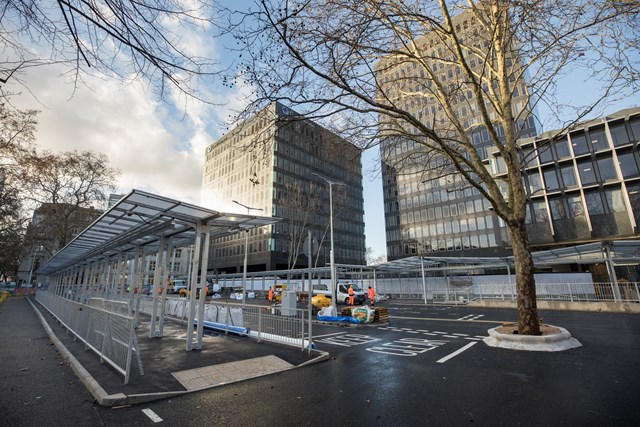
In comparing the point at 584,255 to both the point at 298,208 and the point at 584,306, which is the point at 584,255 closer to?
the point at 584,306

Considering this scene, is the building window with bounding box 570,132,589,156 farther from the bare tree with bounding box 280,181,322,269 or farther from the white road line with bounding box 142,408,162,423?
the white road line with bounding box 142,408,162,423

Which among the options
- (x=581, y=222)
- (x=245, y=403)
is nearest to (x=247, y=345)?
(x=245, y=403)

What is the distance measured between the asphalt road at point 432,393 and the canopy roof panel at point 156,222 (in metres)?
4.65

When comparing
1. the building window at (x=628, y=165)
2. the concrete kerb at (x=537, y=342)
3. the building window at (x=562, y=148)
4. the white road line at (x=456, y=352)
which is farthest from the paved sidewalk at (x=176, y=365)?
the building window at (x=562, y=148)

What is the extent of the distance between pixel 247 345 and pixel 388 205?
2598 inches

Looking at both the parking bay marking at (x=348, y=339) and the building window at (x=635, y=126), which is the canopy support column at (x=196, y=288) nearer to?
the parking bay marking at (x=348, y=339)

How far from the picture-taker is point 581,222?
32625 millimetres

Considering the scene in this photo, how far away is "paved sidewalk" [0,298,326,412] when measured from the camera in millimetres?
5129

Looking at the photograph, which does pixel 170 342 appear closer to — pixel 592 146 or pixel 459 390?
pixel 459 390

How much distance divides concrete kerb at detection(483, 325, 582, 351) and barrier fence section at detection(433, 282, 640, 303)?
15.0m

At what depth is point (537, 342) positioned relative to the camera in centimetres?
834

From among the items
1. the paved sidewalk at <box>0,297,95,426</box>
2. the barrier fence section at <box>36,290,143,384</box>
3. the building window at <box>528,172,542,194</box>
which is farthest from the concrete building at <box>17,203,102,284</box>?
the building window at <box>528,172,542,194</box>

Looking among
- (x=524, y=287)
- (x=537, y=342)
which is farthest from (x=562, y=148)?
(x=537, y=342)

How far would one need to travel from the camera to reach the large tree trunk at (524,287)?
8.95m
